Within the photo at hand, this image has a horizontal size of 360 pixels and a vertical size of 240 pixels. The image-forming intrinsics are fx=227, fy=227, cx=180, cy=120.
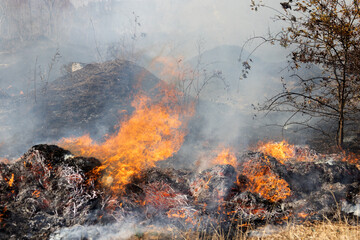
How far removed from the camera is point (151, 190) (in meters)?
5.34

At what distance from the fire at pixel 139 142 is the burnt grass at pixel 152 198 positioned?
400 millimetres

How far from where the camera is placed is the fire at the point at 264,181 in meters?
5.31

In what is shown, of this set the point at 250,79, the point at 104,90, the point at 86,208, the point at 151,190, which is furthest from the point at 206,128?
the point at 250,79

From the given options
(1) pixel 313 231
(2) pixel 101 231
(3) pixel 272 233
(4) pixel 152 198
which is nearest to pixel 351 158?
(1) pixel 313 231

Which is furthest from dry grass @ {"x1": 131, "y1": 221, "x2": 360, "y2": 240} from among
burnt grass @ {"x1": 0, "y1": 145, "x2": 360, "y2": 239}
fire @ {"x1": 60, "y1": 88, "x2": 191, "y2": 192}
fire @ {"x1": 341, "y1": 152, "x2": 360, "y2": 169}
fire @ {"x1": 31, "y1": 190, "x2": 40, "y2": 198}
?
fire @ {"x1": 341, "y1": 152, "x2": 360, "y2": 169}

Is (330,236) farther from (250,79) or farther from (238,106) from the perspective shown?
(250,79)

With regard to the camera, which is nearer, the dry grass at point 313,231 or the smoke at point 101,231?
the dry grass at point 313,231

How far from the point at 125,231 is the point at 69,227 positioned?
107 centimetres

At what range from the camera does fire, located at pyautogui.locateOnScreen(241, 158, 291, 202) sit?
5.31 metres

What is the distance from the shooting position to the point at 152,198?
5066mm

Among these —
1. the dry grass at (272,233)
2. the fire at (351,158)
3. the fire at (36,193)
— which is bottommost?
the dry grass at (272,233)

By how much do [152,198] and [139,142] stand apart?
4.56 metres

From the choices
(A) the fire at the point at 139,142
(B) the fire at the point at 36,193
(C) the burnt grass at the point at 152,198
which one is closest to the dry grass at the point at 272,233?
(C) the burnt grass at the point at 152,198

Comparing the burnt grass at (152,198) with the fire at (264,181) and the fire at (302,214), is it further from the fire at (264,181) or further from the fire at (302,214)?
the fire at (264,181)
